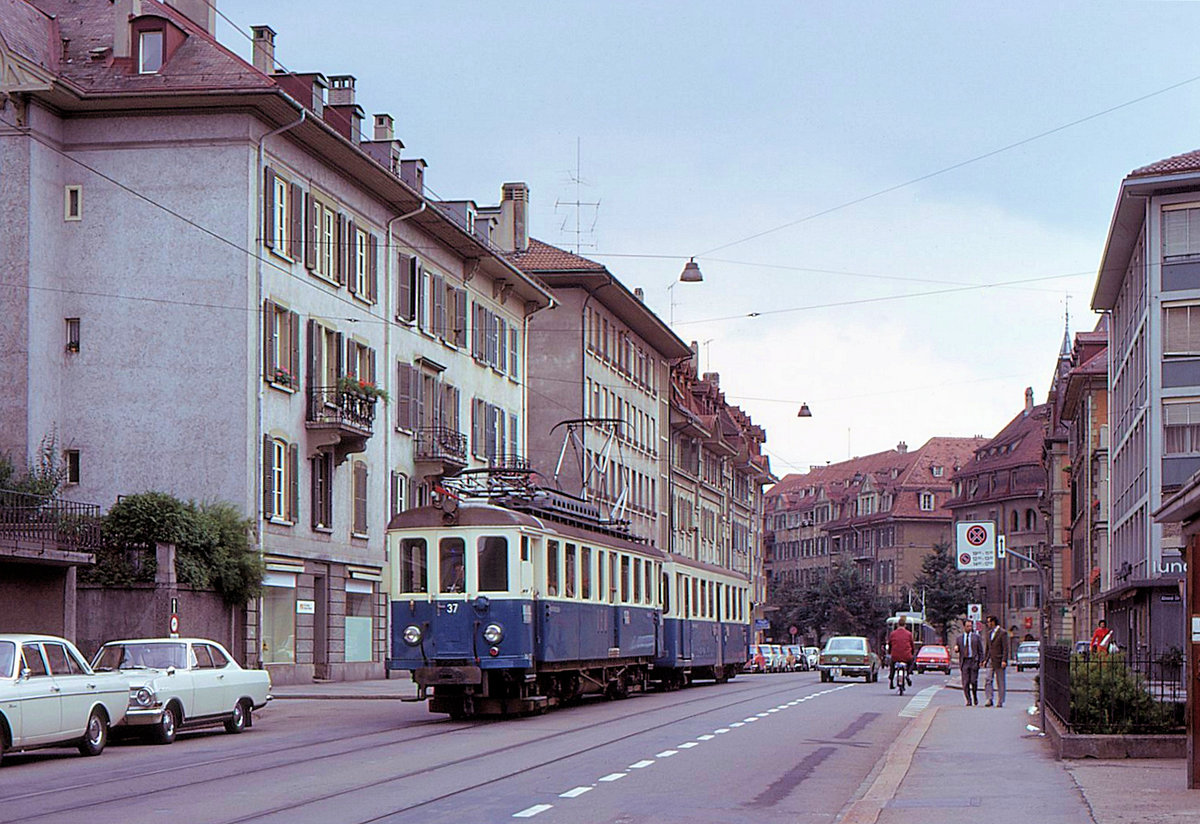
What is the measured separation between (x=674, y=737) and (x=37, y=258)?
860 inches

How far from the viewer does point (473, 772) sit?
60.0 ft

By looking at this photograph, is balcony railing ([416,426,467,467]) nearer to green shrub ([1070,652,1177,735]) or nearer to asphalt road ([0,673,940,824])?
asphalt road ([0,673,940,824])

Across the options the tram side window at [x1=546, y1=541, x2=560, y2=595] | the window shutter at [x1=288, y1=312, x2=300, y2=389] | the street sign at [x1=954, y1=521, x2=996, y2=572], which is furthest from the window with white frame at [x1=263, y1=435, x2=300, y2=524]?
the street sign at [x1=954, y1=521, x2=996, y2=572]

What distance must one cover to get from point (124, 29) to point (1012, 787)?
3174cm

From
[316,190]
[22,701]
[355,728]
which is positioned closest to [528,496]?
[355,728]

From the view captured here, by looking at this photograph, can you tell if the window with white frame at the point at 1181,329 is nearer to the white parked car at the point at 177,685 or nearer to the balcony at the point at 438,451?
the balcony at the point at 438,451

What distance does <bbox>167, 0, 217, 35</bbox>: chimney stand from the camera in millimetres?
48000

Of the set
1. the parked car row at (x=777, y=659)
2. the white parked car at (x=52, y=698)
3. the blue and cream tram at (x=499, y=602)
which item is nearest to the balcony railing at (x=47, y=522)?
the blue and cream tram at (x=499, y=602)

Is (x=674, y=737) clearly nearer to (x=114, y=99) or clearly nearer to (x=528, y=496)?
(x=528, y=496)

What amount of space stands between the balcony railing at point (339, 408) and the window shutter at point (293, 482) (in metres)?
1.07

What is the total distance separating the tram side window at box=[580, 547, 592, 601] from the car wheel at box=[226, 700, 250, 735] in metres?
7.12

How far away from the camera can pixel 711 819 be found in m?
14.3

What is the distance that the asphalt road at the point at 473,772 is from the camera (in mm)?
14750

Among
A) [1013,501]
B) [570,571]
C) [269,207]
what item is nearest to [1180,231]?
[269,207]
